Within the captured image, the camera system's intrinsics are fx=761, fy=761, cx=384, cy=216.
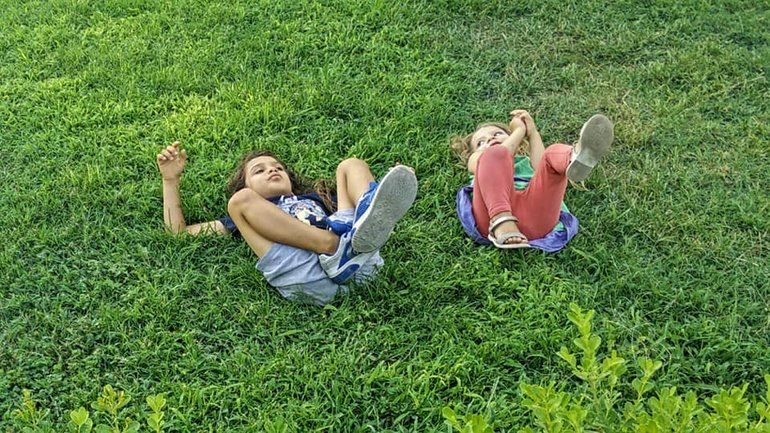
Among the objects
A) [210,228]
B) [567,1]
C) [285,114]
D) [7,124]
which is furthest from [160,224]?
[567,1]

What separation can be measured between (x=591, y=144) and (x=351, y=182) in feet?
3.49

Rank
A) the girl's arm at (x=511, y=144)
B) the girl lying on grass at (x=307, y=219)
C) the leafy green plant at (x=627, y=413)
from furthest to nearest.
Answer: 1. the girl's arm at (x=511, y=144)
2. the girl lying on grass at (x=307, y=219)
3. the leafy green plant at (x=627, y=413)

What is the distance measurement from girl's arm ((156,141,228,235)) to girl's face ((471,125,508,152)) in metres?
1.34

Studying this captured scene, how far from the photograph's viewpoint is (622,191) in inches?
145

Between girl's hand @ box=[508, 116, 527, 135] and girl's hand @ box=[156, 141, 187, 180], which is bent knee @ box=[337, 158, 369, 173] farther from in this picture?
girl's hand @ box=[508, 116, 527, 135]

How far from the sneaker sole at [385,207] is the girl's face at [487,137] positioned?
1.01 m

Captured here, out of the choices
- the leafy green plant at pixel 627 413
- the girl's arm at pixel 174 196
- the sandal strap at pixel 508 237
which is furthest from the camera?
the girl's arm at pixel 174 196

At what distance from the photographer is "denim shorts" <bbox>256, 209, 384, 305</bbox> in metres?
3.01

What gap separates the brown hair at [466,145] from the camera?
3.89 metres

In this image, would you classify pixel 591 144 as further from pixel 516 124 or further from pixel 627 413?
pixel 627 413

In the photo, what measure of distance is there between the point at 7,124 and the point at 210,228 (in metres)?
1.60

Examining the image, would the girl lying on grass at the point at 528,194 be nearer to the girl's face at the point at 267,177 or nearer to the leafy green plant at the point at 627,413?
the girl's face at the point at 267,177

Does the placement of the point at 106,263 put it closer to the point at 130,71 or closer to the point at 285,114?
the point at 285,114

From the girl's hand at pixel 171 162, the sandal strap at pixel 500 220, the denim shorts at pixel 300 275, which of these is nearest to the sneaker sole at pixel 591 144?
the sandal strap at pixel 500 220
